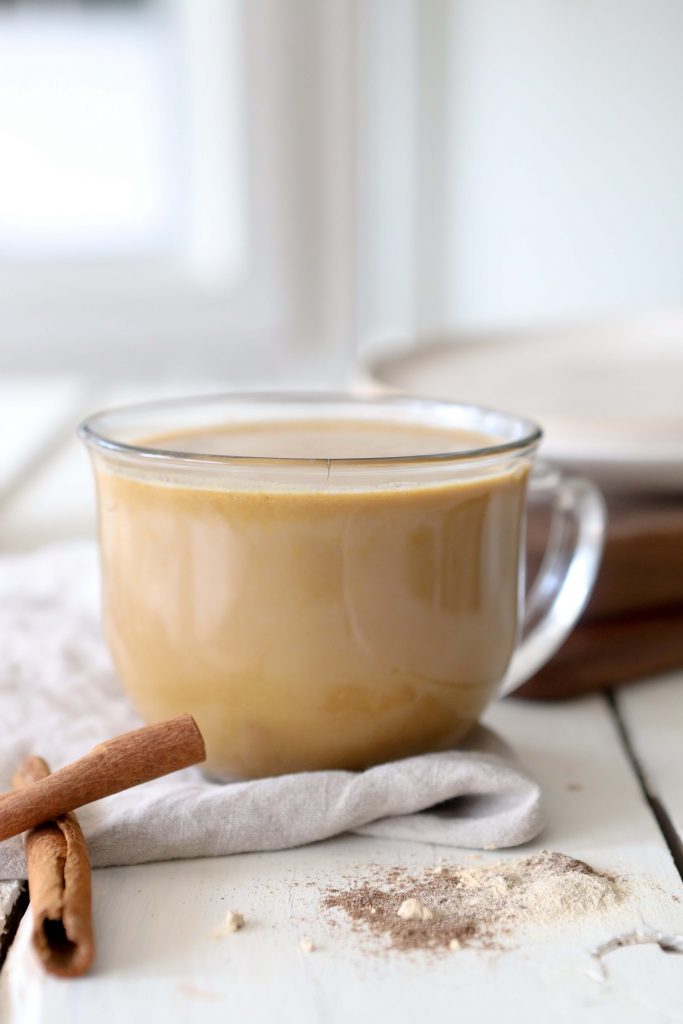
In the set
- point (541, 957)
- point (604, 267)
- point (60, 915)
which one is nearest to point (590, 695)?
point (541, 957)

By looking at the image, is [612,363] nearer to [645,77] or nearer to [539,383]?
[539,383]

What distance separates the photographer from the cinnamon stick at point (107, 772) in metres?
0.68

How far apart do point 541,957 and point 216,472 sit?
0.32m

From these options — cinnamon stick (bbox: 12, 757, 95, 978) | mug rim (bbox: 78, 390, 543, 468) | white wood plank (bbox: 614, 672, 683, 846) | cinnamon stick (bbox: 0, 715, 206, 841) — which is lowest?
white wood plank (bbox: 614, 672, 683, 846)

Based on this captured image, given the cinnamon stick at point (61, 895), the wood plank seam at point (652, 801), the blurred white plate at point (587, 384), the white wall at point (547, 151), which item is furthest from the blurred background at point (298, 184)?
the cinnamon stick at point (61, 895)

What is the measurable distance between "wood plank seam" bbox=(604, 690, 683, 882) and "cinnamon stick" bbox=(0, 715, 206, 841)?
293 millimetres

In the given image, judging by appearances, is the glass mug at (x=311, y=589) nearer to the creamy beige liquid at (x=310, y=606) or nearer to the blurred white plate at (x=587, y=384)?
the creamy beige liquid at (x=310, y=606)

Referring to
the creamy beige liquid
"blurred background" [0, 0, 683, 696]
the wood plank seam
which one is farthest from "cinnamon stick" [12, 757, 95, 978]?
"blurred background" [0, 0, 683, 696]

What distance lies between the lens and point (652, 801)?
812 millimetres

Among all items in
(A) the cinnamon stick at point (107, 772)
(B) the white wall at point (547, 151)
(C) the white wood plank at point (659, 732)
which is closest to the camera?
(A) the cinnamon stick at point (107, 772)

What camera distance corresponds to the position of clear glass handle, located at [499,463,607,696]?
92 cm

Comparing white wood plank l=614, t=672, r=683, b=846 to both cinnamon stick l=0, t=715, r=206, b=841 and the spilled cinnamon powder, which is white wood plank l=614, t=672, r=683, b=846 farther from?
cinnamon stick l=0, t=715, r=206, b=841

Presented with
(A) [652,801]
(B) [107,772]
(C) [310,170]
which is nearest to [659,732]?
(A) [652,801]

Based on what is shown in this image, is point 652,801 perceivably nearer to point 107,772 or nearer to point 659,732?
point 659,732
